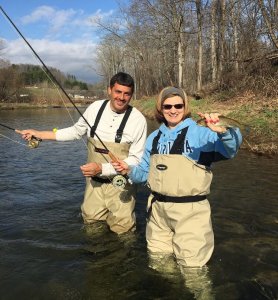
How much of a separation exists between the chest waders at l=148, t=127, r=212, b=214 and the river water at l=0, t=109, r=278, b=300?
1081 mm

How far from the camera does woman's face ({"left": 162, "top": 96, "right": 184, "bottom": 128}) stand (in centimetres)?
435

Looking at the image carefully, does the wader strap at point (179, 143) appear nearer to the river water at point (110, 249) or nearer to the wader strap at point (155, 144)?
the wader strap at point (155, 144)

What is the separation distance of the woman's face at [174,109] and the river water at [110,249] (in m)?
1.83

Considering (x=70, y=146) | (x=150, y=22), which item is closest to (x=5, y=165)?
(x=70, y=146)

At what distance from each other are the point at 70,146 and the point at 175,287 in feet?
45.7

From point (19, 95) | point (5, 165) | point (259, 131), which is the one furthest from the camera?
point (19, 95)

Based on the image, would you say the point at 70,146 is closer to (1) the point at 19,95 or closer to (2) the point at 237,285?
(2) the point at 237,285

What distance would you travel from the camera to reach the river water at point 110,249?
484 cm

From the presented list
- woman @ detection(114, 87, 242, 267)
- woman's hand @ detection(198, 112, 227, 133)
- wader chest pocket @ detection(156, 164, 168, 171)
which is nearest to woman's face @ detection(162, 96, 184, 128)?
woman @ detection(114, 87, 242, 267)

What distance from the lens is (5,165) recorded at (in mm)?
13203

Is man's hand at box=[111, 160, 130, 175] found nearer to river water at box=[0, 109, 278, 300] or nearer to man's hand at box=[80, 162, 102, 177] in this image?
man's hand at box=[80, 162, 102, 177]

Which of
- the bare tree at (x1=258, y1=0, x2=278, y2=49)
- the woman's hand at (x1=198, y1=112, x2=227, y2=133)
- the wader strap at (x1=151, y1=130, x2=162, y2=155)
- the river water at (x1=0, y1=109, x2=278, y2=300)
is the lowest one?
the river water at (x1=0, y1=109, x2=278, y2=300)

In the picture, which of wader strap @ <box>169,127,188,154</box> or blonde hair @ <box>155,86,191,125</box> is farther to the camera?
blonde hair @ <box>155,86,191,125</box>

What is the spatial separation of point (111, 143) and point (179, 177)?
174 cm
